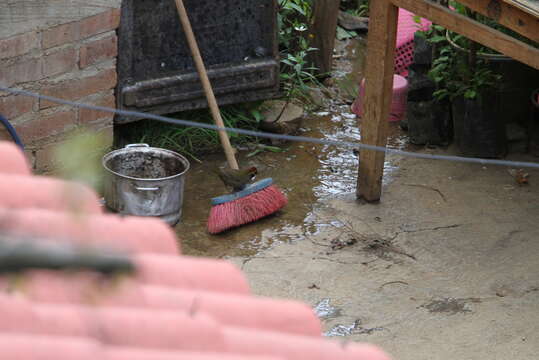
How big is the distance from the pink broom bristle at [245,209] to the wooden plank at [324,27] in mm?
2336

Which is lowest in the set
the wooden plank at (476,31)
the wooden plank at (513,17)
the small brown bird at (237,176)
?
the small brown bird at (237,176)

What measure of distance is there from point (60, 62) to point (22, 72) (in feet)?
0.91

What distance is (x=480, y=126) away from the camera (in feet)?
20.3

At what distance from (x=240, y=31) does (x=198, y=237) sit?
65.9 inches

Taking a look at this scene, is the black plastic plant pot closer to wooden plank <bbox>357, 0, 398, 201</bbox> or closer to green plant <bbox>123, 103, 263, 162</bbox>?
wooden plank <bbox>357, 0, 398, 201</bbox>

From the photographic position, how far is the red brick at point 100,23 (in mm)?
5258

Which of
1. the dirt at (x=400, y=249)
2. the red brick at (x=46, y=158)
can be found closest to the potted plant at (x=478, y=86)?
the dirt at (x=400, y=249)

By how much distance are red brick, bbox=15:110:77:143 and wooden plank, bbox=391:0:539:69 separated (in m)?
2.18

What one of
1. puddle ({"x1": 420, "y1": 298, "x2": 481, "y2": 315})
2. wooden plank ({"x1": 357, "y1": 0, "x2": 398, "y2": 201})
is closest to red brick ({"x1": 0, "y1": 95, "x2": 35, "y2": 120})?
wooden plank ({"x1": 357, "y1": 0, "x2": 398, "y2": 201})

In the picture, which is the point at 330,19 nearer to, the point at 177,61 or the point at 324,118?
the point at 324,118

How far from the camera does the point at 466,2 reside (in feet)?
14.2

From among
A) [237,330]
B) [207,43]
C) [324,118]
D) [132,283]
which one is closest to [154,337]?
[132,283]

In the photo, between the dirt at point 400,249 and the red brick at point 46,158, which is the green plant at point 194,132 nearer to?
the dirt at point 400,249

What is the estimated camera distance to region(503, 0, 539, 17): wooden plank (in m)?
3.89
